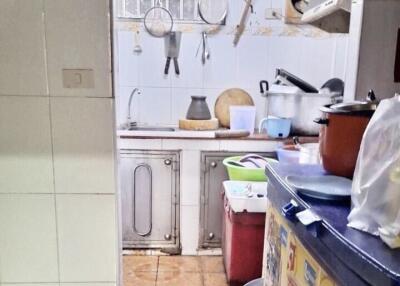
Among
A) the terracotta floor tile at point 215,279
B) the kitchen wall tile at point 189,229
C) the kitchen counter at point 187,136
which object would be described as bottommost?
the terracotta floor tile at point 215,279

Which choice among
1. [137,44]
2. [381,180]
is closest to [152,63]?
[137,44]

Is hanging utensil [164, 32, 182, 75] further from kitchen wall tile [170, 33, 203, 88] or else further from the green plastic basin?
the green plastic basin

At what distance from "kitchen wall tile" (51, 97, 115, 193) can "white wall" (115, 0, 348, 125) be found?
4.87 feet

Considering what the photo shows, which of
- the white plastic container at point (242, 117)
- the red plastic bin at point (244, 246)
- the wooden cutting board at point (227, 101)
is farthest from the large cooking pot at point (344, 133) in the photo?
the wooden cutting board at point (227, 101)

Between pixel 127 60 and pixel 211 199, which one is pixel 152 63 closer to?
pixel 127 60

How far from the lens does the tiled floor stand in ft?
6.79

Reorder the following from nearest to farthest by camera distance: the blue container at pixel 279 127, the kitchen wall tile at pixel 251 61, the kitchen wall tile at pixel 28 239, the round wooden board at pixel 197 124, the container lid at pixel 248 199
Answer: the kitchen wall tile at pixel 28 239
the container lid at pixel 248 199
the blue container at pixel 279 127
the round wooden board at pixel 197 124
the kitchen wall tile at pixel 251 61

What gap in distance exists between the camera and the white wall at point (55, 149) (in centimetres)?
118

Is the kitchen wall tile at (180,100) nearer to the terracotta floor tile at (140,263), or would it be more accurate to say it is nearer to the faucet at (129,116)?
the faucet at (129,116)

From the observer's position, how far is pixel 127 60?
106 inches

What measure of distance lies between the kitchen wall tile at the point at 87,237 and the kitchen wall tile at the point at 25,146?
108 millimetres

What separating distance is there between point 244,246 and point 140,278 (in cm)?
64

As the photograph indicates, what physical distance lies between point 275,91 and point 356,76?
1.01 metres

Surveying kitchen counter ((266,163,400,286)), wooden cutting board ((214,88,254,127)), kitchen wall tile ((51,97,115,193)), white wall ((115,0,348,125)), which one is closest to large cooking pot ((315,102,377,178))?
kitchen counter ((266,163,400,286))
